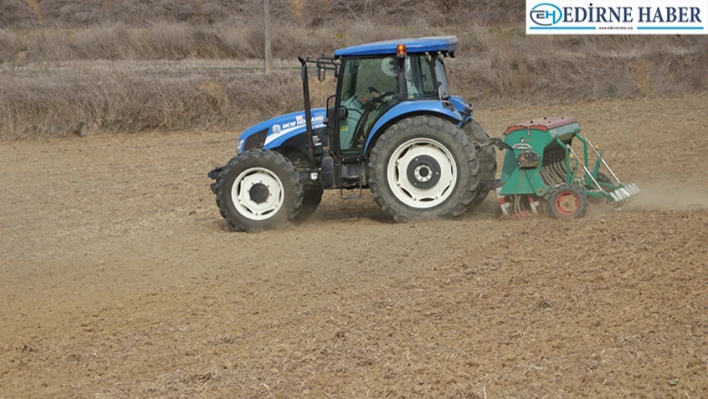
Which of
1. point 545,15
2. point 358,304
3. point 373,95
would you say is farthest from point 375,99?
point 545,15

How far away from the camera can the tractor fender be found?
8945mm

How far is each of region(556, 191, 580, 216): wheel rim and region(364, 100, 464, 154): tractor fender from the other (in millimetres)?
1266

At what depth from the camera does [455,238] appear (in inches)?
328

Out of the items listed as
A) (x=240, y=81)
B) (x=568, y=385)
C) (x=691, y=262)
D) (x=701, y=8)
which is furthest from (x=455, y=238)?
(x=701, y=8)

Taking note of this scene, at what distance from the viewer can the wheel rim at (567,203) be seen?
862cm

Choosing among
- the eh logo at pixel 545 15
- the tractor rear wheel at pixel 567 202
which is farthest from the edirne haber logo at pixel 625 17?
the tractor rear wheel at pixel 567 202

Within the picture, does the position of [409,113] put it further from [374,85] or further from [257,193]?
[257,193]

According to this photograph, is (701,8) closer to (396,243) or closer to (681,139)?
(681,139)

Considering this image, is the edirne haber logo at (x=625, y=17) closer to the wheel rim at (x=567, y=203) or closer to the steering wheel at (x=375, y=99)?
the steering wheel at (x=375, y=99)

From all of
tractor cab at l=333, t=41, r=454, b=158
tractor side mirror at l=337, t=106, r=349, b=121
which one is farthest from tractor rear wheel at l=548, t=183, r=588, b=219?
tractor side mirror at l=337, t=106, r=349, b=121

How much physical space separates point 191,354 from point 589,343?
2.60 metres

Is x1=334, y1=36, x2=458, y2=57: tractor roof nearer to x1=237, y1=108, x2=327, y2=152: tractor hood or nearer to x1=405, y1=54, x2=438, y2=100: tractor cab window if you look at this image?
x1=405, y1=54, x2=438, y2=100: tractor cab window

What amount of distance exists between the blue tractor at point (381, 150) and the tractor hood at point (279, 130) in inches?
0.6

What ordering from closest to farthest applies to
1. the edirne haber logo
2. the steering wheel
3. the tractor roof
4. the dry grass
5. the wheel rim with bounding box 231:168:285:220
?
the tractor roof < the steering wheel < the wheel rim with bounding box 231:168:285:220 < the dry grass < the edirne haber logo
